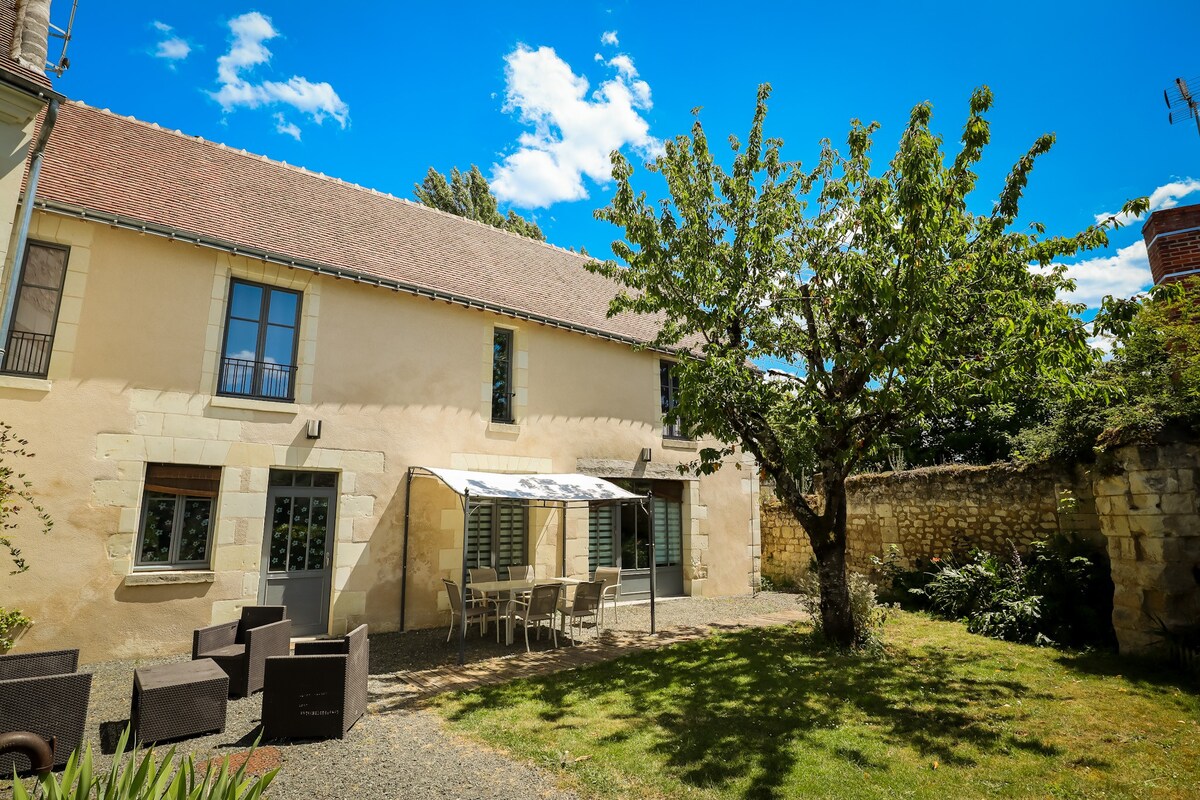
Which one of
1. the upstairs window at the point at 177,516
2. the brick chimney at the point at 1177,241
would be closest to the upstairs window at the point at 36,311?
the upstairs window at the point at 177,516

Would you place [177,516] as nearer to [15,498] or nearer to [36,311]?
[15,498]

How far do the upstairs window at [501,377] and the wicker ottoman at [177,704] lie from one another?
6.23m

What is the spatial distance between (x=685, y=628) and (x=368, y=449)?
559 centimetres

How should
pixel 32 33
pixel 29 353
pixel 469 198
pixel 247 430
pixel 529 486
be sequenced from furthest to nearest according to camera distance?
1. pixel 469 198
2. pixel 529 486
3. pixel 247 430
4. pixel 29 353
5. pixel 32 33

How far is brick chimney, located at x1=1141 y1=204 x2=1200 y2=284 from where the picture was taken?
31.3 ft

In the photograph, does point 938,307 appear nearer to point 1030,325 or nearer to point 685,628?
point 1030,325

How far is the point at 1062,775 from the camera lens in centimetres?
430

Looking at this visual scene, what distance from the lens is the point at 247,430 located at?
8.39 meters

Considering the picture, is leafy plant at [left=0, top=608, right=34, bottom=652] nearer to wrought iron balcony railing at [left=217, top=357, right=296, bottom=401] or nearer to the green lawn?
wrought iron balcony railing at [left=217, top=357, right=296, bottom=401]

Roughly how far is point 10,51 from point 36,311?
338 centimetres

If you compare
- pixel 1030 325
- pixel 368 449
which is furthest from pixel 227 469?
pixel 1030 325

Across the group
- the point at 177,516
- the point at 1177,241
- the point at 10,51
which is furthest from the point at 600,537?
the point at 1177,241

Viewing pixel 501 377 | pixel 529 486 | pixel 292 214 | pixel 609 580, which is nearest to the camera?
pixel 529 486

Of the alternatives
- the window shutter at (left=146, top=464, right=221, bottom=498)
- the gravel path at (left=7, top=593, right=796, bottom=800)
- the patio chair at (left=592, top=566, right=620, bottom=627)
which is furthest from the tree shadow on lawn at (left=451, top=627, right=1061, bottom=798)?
the window shutter at (left=146, top=464, right=221, bottom=498)
